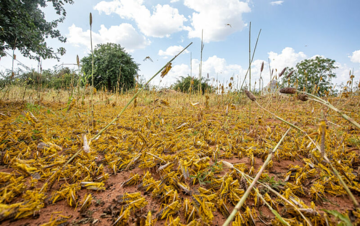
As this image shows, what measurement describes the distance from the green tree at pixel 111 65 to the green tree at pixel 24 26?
863 cm

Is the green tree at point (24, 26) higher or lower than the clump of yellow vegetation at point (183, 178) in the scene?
higher

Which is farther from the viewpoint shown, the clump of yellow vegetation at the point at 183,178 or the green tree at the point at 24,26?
the green tree at the point at 24,26

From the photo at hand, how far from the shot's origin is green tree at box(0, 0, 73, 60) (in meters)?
3.62

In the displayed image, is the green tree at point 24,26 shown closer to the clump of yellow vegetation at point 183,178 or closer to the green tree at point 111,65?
the clump of yellow vegetation at point 183,178

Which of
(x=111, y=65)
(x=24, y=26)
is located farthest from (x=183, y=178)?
(x=111, y=65)

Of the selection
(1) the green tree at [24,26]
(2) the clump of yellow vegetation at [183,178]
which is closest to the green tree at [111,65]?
(1) the green tree at [24,26]

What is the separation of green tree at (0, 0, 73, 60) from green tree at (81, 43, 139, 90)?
8.63 metres

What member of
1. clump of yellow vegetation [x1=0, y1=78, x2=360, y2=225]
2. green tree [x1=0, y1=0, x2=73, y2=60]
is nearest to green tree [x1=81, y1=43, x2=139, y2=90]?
green tree [x1=0, y1=0, x2=73, y2=60]

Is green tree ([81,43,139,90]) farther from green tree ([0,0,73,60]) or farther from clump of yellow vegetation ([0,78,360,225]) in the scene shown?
clump of yellow vegetation ([0,78,360,225])

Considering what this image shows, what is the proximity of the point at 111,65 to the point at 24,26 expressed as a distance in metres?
11.1

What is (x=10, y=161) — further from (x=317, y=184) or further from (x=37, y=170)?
(x=317, y=184)

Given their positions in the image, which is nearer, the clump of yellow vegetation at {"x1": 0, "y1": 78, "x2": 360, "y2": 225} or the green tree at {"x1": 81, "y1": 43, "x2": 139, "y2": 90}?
the clump of yellow vegetation at {"x1": 0, "y1": 78, "x2": 360, "y2": 225}

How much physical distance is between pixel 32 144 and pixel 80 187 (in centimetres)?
90

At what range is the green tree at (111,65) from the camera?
47.0 feet
